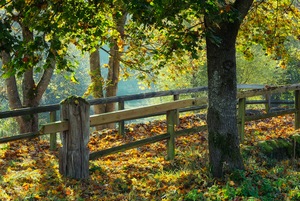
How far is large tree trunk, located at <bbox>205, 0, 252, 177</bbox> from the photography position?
322 inches

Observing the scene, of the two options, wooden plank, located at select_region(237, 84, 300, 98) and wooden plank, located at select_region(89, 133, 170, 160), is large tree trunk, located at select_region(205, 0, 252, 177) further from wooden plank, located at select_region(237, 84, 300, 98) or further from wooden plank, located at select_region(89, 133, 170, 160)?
wooden plank, located at select_region(237, 84, 300, 98)

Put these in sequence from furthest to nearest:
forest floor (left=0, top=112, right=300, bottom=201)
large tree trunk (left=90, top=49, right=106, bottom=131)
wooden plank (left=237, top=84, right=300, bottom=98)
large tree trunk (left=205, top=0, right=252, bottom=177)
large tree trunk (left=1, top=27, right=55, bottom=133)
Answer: large tree trunk (left=90, top=49, right=106, bottom=131)
large tree trunk (left=1, top=27, right=55, bottom=133)
wooden plank (left=237, top=84, right=300, bottom=98)
large tree trunk (left=205, top=0, right=252, bottom=177)
forest floor (left=0, top=112, right=300, bottom=201)

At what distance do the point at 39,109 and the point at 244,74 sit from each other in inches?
1244

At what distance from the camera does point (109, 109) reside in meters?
16.8

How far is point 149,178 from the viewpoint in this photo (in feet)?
27.5

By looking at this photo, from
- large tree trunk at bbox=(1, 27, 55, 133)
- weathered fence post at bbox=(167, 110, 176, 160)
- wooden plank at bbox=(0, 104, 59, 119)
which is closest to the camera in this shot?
wooden plank at bbox=(0, 104, 59, 119)

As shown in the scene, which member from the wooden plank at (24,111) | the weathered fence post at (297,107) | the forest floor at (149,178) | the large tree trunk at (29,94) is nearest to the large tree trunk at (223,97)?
the forest floor at (149,178)

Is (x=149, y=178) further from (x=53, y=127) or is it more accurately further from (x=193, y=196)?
(x=53, y=127)

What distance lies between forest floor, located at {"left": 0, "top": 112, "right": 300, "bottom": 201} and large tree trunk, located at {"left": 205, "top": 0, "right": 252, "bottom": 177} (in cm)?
34

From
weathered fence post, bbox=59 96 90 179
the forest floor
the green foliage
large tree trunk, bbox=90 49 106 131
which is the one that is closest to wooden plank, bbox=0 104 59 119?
the forest floor

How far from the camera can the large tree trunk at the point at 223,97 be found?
8172mm

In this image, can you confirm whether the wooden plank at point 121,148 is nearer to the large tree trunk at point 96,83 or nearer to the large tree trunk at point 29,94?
the large tree trunk at point 29,94

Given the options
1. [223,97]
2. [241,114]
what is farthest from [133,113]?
[241,114]

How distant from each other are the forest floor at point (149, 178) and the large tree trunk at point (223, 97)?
1.13 ft
